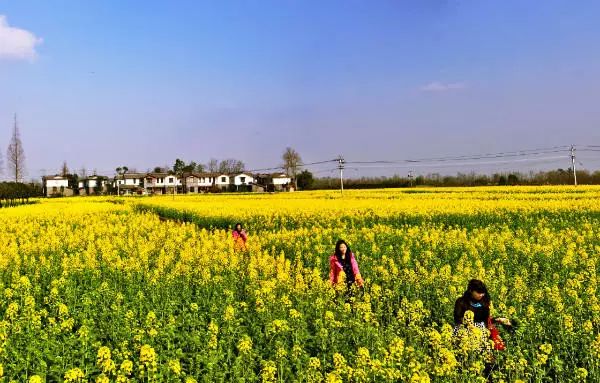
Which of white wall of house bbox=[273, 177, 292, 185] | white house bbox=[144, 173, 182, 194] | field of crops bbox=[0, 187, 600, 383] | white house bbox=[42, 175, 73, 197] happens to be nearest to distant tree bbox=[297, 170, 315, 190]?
white wall of house bbox=[273, 177, 292, 185]

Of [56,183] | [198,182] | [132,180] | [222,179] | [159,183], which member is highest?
[132,180]

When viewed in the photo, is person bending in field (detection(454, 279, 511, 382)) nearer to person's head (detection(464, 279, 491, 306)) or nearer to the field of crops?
person's head (detection(464, 279, 491, 306))

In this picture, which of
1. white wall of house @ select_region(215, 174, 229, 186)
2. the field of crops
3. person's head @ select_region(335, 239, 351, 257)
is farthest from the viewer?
white wall of house @ select_region(215, 174, 229, 186)

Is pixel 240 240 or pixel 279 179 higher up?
pixel 279 179

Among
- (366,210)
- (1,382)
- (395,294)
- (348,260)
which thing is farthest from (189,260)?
(366,210)

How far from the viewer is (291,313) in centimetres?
704

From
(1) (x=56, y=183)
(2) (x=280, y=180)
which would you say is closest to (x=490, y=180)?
(2) (x=280, y=180)

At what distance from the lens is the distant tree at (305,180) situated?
376ft

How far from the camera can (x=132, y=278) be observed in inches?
427

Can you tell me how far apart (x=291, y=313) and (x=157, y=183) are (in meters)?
134

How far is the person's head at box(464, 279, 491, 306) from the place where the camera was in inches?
258

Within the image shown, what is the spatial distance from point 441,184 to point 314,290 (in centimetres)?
8530

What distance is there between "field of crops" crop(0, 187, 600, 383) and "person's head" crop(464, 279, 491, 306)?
562 millimetres

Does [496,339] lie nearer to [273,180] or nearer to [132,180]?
[273,180]
